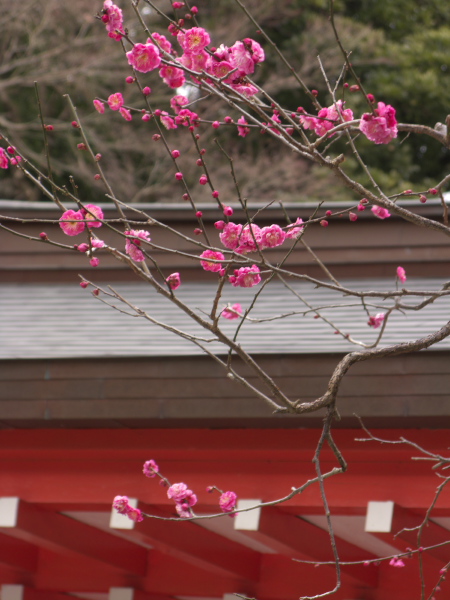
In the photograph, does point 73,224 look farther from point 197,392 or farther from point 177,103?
point 197,392

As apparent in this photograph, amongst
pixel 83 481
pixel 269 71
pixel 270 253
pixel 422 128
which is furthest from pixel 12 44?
pixel 422 128

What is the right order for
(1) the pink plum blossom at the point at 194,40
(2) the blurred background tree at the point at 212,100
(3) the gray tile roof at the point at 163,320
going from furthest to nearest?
(2) the blurred background tree at the point at 212,100 → (3) the gray tile roof at the point at 163,320 → (1) the pink plum blossom at the point at 194,40

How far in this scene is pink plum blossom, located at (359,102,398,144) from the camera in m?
1.65

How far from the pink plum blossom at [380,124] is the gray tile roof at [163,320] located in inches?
32.6

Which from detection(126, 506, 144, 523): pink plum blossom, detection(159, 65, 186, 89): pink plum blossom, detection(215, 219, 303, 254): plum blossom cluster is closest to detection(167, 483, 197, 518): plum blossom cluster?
detection(126, 506, 144, 523): pink plum blossom

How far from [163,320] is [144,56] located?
5.68 ft

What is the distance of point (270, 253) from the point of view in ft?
13.1

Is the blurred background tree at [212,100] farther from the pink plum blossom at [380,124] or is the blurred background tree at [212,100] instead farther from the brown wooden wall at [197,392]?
the pink plum blossom at [380,124]

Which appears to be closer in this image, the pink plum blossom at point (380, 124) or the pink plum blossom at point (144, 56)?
the pink plum blossom at point (380, 124)

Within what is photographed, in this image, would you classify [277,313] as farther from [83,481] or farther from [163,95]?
[163,95]

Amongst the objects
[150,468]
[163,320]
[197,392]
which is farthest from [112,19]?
[163,320]

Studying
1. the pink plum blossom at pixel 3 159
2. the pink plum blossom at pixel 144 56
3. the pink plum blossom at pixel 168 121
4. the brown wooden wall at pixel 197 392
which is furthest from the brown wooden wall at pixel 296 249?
the pink plum blossom at pixel 144 56

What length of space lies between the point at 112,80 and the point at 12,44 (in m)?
1.54

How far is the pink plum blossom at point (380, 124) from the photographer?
5.42 ft
